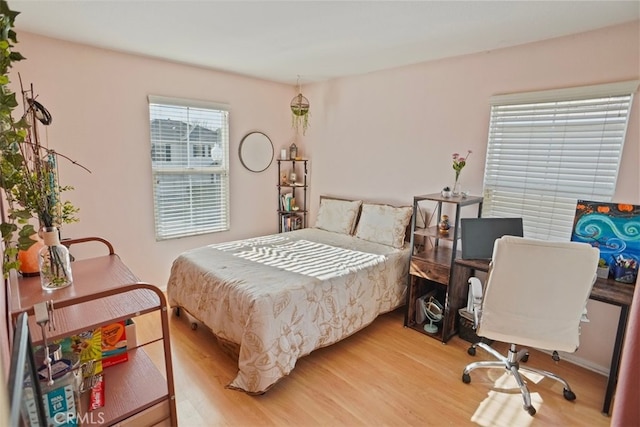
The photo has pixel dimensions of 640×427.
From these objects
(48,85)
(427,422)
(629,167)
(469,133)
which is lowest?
(427,422)

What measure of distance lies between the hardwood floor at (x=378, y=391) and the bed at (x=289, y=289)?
15 cm

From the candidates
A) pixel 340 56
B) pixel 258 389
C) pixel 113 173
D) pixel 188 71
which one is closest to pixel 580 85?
pixel 340 56

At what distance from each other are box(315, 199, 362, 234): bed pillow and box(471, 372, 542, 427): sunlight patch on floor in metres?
1.96

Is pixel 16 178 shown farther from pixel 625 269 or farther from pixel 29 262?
pixel 625 269

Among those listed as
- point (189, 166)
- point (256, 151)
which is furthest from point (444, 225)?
point (189, 166)

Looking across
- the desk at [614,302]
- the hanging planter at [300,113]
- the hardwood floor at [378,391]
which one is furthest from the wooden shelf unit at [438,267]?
the hanging planter at [300,113]

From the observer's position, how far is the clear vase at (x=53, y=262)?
1284 mm

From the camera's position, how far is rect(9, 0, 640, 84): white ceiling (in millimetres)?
1972

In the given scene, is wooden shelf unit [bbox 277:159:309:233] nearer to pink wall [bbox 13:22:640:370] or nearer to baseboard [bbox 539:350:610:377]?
pink wall [bbox 13:22:640:370]

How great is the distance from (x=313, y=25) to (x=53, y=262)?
6.72 feet

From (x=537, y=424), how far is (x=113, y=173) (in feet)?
12.0

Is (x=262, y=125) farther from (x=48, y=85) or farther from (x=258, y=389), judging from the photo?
(x=258, y=389)

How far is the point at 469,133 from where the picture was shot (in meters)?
2.88

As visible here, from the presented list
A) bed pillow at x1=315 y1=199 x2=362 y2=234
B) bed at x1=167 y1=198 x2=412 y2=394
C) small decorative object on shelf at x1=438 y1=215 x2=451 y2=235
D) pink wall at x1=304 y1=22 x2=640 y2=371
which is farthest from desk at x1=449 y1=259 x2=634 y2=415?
bed pillow at x1=315 y1=199 x2=362 y2=234
